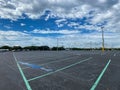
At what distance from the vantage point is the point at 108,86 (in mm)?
6535

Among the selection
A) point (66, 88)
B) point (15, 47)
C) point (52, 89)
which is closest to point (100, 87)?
point (66, 88)

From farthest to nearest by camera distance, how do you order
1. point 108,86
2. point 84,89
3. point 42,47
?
1. point 42,47
2. point 108,86
3. point 84,89

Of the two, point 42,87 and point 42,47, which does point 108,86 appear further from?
point 42,47

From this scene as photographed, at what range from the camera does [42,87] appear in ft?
21.1

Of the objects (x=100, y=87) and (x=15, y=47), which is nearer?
(x=100, y=87)

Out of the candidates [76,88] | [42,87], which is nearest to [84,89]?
[76,88]

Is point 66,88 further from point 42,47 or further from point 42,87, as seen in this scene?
point 42,47

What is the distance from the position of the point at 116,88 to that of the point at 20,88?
3.98 meters

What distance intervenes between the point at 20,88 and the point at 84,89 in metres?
2.63

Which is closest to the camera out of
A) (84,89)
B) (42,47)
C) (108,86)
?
(84,89)

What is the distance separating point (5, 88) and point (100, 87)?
3991mm

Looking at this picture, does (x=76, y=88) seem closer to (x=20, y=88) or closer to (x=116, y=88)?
(x=116, y=88)

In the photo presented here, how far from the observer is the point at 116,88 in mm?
6227

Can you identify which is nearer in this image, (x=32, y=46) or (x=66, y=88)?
(x=66, y=88)
